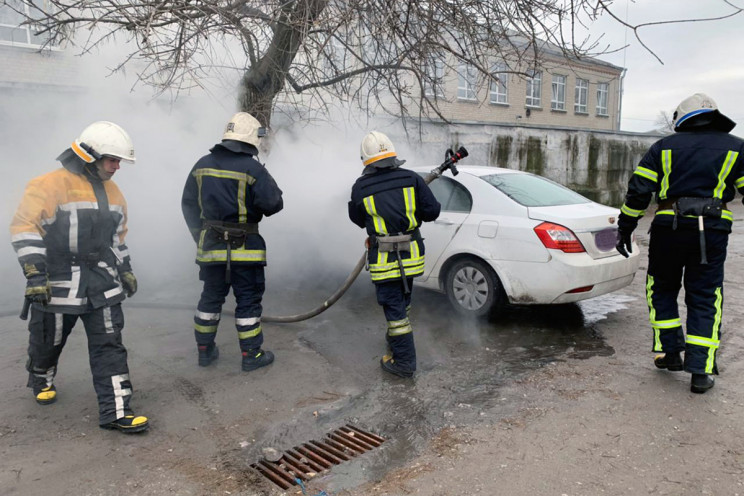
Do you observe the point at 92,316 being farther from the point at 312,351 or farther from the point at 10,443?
the point at 312,351

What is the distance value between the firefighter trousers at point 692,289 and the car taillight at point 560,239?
0.75 meters

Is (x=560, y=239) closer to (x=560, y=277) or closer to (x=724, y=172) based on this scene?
(x=560, y=277)

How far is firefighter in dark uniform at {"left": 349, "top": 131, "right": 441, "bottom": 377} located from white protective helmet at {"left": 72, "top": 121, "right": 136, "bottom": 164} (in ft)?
5.21

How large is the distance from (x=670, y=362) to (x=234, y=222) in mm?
3225

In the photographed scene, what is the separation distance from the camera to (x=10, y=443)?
3.02 m

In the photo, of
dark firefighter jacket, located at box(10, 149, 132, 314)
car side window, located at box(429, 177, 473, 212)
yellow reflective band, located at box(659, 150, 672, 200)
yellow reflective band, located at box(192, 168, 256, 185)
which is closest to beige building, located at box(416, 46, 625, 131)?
car side window, located at box(429, 177, 473, 212)

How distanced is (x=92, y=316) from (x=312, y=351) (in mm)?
1752

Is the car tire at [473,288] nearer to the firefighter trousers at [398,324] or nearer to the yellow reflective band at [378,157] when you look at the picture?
the firefighter trousers at [398,324]

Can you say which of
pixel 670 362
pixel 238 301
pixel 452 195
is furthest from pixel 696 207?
pixel 238 301

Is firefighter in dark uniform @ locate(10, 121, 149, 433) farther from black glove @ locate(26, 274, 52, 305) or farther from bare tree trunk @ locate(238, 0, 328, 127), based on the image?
bare tree trunk @ locate(238, 0, 328, 127)

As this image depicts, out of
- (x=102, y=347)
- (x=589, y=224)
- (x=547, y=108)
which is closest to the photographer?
(x=102, y=347)

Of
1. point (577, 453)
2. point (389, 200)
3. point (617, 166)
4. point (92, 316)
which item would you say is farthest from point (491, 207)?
point (617, 166)

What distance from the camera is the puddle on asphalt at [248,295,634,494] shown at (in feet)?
10.0

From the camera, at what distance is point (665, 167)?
369cm
